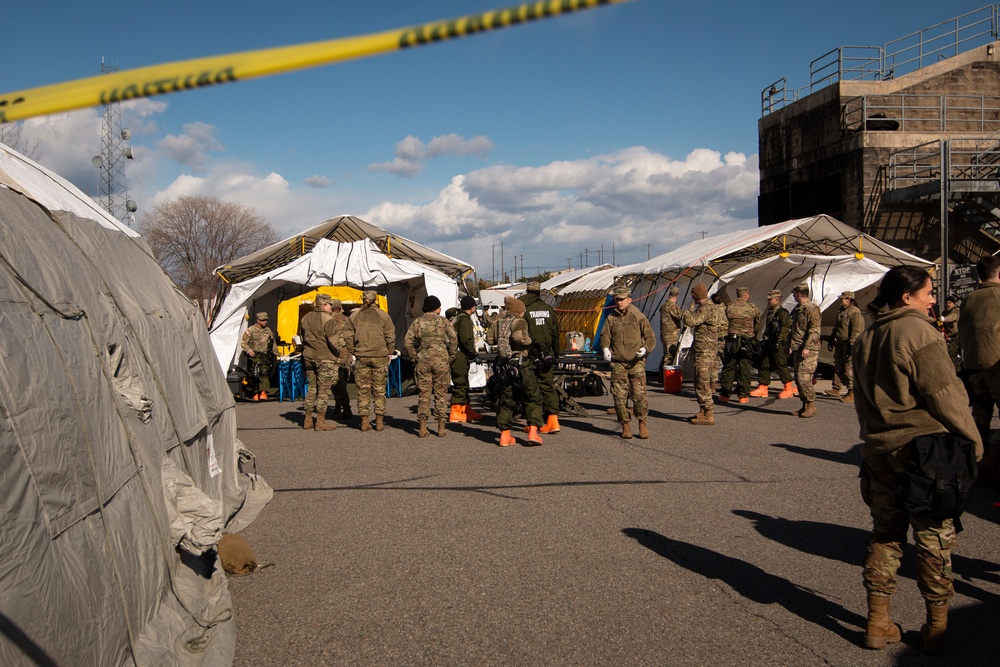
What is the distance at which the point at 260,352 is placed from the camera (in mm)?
16156

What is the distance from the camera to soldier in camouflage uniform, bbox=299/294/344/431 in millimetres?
11773

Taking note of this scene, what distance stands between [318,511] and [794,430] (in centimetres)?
690

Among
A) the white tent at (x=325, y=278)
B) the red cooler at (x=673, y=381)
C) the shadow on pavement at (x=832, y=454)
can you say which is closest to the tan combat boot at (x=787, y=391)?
the red cooler at (x=673, y=381)

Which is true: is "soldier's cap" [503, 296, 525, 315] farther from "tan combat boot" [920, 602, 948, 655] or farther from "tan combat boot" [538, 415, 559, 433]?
"tan combat boot" [920, 602, 948, 655]

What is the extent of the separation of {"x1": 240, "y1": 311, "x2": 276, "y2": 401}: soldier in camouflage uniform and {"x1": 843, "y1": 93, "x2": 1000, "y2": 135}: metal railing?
64.4 ft

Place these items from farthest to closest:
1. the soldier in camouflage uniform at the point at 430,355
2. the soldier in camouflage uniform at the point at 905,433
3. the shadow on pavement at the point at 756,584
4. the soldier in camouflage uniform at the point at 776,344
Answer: the soldier in camouflage uniform at the point at 776,344
the soldier in camouflage uniform at the point at 430,355
the shadow on pavement at the point at 756,584
the soldier in camouflage uniform at the point at 905,433

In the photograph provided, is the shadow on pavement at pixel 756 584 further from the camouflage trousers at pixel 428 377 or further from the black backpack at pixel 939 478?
the camouflage trousers at pixel 428 377

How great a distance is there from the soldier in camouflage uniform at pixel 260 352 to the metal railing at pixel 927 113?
773 inches

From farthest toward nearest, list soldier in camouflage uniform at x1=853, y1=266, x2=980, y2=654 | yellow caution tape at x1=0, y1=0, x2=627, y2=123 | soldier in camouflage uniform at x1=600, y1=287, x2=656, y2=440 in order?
soldier in camouflage uniform at x1=600, y1=287, x2=656, y2=440, soldier in camouflage uniform at x1=853, y1=266, x2=980, y2=654, yellow caution tape at x1=0, y1=0, x2=627, y2=123

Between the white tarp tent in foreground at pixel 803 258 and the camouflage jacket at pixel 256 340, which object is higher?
the white tarp tent in foreground at pixel 803 258

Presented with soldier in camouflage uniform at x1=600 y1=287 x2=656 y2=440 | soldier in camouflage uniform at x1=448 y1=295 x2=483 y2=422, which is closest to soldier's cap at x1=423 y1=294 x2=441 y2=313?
soldier in camouflage uniform at x1=448 y1=295 x2=483 y2=422

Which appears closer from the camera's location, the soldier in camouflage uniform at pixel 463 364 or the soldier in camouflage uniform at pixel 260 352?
the soldier in camouflage uniform at pixel 463 364

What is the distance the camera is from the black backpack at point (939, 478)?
389 cm

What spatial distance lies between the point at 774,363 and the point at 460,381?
19.7 ft
